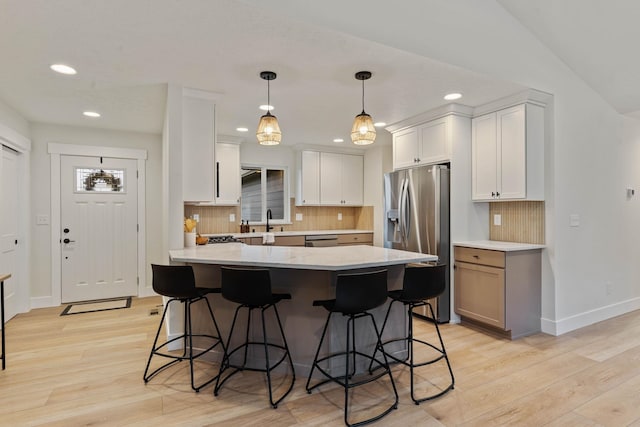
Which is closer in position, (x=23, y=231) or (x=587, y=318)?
(x=587, y=318)

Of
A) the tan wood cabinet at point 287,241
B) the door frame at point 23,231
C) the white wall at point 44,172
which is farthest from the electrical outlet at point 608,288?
the door frame at point 23,231

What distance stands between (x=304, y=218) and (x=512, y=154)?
3344 mm

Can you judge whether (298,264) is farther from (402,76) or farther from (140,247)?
(140,247)

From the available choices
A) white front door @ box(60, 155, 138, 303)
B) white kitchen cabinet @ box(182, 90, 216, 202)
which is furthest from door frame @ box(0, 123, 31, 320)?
white kitchen cabinet @ box(182, 90, 216, 202)

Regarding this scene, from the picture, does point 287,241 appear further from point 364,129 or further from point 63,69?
point 63,69

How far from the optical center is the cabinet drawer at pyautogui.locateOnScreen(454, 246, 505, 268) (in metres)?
3.23

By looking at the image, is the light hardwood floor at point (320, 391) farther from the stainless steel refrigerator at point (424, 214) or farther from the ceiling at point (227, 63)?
the ceiling at point (227, 63)

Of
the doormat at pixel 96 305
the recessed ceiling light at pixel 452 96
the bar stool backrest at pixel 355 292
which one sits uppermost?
the recessed ceiling light at pixel 452 96

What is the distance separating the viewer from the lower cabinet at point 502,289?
10.6 ft

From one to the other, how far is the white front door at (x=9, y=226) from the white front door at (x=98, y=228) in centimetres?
51

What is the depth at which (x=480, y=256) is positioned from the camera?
343 centimetres

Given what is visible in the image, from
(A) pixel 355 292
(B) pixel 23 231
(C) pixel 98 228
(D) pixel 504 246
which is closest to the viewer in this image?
(A) pixel 355 292

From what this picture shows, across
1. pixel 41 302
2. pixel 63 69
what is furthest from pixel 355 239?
pixel 41 302

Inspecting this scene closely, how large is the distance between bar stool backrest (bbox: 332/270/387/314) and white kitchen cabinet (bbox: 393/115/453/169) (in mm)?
2192
